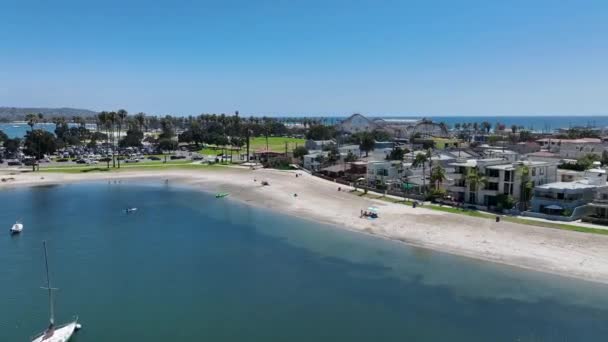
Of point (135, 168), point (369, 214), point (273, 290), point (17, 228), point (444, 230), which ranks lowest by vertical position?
point (273, 290)

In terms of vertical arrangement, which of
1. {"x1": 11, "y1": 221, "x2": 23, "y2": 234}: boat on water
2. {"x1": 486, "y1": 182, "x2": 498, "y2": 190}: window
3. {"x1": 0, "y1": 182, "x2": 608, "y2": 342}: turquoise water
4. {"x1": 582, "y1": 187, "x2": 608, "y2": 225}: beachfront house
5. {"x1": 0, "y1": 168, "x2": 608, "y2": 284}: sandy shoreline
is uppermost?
{"x1": 486, "y1": 182, "x2": 498, "y2": 190}: window

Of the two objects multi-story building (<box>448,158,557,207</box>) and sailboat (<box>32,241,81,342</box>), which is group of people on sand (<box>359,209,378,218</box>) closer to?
multi-story building (<box>448,158,557,207</box>)

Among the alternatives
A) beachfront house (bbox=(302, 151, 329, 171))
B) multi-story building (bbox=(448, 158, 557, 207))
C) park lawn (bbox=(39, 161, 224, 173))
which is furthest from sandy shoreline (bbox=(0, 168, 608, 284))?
park lawn (bbox=(39, 161, 224, 173))

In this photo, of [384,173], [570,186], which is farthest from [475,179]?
[384,173]

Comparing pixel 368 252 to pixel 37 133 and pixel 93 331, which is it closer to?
pixel 93 331

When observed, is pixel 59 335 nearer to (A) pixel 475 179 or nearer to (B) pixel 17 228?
(B) pixel 17 228
